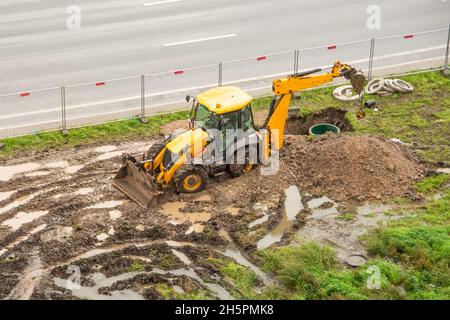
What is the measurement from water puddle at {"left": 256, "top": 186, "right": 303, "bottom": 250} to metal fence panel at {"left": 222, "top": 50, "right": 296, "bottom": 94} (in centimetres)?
631

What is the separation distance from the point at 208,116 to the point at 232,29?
9.95 m

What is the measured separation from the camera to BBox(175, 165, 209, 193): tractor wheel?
22.6 meters

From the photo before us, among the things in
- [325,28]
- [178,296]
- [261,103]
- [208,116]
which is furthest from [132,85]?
[178,296]

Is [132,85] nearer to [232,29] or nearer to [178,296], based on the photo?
[232,29]

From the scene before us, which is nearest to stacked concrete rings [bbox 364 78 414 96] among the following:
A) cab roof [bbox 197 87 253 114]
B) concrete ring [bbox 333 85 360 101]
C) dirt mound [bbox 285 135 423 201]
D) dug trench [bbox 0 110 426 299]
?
concrete ring [bbox 333 85 360 101]

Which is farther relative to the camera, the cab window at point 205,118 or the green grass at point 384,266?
the cab window at point 205,118

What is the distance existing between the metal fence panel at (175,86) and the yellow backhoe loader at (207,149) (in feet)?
14.1

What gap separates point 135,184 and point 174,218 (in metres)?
1.68

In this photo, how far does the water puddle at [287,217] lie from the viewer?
70.2 ft

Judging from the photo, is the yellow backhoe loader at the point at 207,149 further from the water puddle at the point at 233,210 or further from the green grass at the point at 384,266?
the green grass at the point at 384,266

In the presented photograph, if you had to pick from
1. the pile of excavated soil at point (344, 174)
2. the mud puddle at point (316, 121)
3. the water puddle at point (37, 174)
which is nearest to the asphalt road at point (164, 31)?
the mud puddle at point (316, 121)

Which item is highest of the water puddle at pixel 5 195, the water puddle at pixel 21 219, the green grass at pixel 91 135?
the green grass at pixel 91 135

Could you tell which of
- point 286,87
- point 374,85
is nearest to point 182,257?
point 286,87

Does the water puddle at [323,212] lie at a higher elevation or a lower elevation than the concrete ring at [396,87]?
lower
